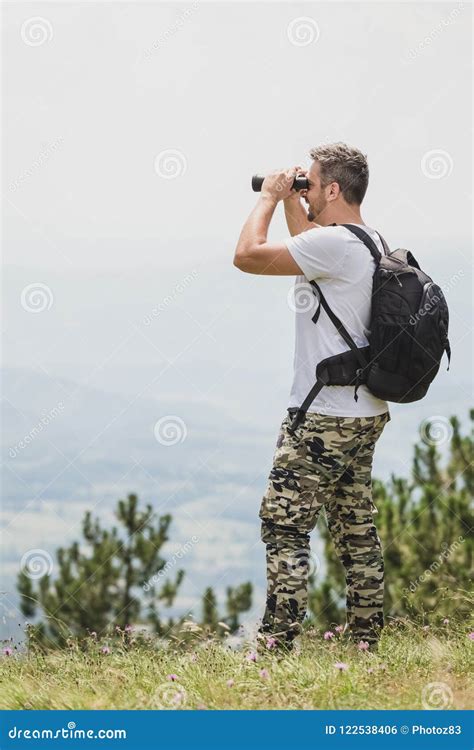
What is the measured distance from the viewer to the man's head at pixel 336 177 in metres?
4.82

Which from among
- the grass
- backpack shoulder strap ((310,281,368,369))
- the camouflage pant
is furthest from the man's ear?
the grass

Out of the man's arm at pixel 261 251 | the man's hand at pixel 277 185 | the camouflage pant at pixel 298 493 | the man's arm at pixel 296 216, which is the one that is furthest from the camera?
the man's arm at pixel 296 216

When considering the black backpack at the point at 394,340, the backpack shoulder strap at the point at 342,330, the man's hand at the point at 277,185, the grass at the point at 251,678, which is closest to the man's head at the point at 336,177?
the man's hand at the point at 277,185

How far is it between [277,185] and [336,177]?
330 millimetres

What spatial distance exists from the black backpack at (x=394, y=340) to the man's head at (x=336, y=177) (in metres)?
0.25

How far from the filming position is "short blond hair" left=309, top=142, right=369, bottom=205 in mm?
4820

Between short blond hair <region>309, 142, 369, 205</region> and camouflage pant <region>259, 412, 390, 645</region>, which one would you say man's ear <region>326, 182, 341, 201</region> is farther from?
camouflage pant <region>259, 412, 390, 645</region>

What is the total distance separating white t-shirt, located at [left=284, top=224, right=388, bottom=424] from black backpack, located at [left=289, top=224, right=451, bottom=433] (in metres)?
0.03

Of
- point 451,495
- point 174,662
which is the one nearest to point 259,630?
point 174,662

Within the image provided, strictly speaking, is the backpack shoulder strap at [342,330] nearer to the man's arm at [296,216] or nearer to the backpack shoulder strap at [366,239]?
the backpack shoulder strap at [366,239]

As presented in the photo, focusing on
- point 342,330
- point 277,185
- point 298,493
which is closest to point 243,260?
point 277,185

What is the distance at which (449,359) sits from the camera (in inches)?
192
